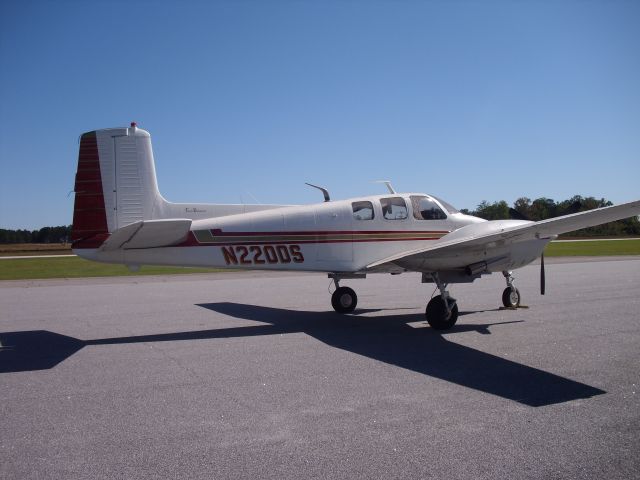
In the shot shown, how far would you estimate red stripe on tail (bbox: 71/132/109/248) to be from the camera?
984cm

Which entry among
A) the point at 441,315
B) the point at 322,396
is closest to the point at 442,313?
the point at 441,315

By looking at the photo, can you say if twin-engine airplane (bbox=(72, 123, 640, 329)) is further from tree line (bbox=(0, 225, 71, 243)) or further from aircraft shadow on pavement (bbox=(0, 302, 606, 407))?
tree line (bbox=(0, 225, 71, 243))

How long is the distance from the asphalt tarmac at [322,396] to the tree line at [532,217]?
526 centimetres

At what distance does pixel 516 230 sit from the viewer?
9.11 meters

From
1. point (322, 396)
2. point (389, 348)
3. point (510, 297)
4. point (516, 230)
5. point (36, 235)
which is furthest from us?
point (36, 235)

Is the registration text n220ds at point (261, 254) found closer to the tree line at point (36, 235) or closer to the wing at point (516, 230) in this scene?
the wing at point (516, 230)

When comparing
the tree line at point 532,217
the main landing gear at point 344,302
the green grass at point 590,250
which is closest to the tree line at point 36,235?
the tree line at point 532,217

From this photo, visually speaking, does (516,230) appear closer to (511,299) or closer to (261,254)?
(511,299)

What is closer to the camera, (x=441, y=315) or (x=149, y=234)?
(x=149, y=234)

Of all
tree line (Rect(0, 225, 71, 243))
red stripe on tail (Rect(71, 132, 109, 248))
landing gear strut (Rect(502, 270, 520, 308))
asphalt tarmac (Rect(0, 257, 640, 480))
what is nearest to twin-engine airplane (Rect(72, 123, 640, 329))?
red stripe on tail (Rect(71, 132, 109, 248))

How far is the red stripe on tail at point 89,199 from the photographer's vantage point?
9.84 m

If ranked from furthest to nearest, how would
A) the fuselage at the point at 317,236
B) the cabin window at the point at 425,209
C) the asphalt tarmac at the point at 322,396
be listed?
the cabin window at the point at 425,209 < the fuselage at the point at 317,236 < the asphalt tarmac at the point at 322,396

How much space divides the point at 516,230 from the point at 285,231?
4567 mm

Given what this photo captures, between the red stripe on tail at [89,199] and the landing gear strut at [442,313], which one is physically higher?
the red stripe on tail at [89,199]
